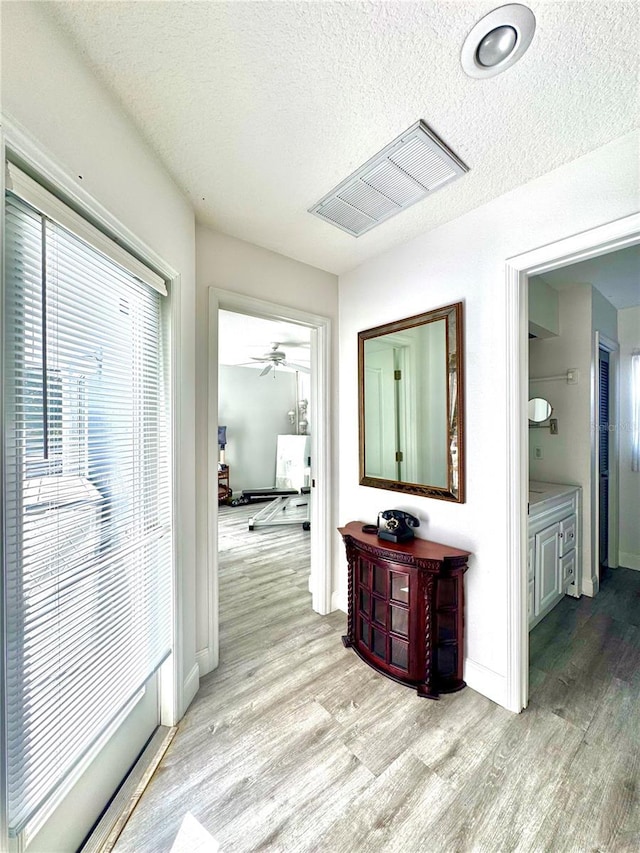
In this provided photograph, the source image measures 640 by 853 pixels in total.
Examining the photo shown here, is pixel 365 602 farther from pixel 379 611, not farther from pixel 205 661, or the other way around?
pixel 205 661

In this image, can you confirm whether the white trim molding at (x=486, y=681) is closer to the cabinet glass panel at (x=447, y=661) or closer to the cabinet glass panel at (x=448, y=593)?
the cabinet glass panel at (x=447, y=661)

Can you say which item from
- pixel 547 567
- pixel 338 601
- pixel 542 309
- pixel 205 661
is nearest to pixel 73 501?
pixel 205 661

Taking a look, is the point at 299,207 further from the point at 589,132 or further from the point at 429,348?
the point at 589,132

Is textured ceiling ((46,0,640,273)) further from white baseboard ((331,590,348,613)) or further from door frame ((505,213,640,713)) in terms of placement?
white baseboard ((331,590,348,613))

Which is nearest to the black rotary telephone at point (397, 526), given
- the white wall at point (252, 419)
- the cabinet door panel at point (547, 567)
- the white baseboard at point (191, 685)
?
the cabinet door panel at point (547, 567)

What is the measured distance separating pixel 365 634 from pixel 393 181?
2510 millimetres

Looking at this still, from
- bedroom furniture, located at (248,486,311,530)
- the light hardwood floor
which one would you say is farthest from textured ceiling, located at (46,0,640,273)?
bedroom furniture, located at (248,486,311,530)

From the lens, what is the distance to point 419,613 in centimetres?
177

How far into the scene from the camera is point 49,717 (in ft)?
3.06

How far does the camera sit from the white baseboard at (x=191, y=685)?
5.38ft

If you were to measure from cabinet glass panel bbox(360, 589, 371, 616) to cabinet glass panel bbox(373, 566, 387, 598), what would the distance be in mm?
95

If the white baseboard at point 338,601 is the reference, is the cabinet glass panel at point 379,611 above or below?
above

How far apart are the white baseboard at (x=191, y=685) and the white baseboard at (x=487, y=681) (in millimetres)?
1476

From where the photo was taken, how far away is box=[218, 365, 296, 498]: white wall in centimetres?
659
